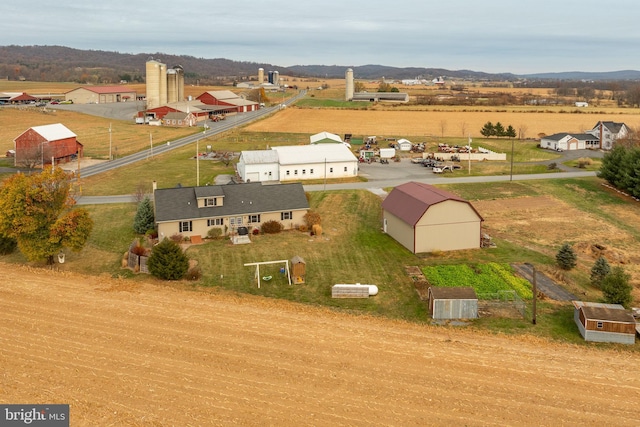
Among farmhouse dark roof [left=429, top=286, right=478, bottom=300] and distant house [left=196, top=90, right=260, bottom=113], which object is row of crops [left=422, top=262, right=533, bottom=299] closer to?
farmhouse dark roof [left=429, top=286, right=478, bottom=300]

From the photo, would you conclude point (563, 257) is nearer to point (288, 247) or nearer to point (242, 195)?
point (288, 247)

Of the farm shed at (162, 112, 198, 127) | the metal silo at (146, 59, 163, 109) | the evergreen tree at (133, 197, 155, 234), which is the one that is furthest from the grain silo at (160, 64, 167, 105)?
the evergreen tree at (133, 197, 155, 234)

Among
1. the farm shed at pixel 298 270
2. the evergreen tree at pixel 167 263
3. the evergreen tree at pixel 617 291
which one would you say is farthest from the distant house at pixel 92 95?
the evergreen tree at pixel 617 291

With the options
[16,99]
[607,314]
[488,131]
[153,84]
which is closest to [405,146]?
[488,131]

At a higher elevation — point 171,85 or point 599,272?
point 171,85

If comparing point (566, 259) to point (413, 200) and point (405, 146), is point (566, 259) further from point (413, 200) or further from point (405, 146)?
point (405, 146)

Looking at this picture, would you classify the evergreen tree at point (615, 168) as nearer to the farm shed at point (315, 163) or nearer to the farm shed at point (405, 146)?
the farm shed at point (315, 163)

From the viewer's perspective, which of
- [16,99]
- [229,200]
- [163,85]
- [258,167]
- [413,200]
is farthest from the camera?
[16,99]
